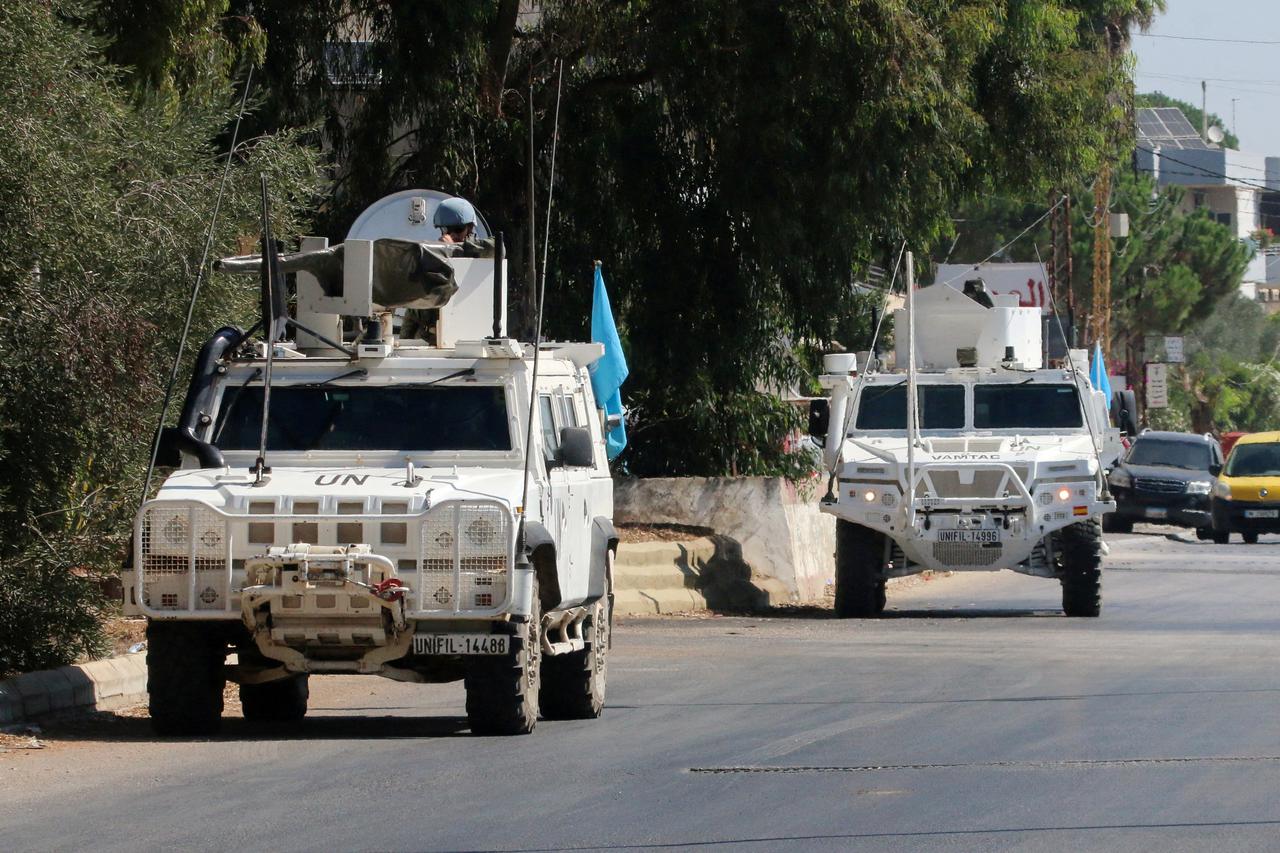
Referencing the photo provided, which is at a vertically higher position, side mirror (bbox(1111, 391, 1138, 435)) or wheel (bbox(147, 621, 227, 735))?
side mirror (bbox(1111, 391, 1138, 435))

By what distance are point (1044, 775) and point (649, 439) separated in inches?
617

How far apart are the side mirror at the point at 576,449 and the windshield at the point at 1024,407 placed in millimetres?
10429

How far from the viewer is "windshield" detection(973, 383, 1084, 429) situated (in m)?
20.6

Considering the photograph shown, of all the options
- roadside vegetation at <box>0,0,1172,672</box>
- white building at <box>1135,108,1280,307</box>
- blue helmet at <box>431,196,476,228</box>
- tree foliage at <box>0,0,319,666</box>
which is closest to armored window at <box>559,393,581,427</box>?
Answer: blue helmet at <box>431,196,476,228</box>

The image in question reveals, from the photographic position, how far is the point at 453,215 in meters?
13.4

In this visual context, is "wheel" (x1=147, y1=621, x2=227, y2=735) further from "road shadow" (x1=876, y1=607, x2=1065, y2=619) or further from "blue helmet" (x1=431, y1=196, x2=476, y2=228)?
"road shadow" (x1=876, y1=607, x2=1065, y2=619)

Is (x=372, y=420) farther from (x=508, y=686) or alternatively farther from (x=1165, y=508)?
(x=1165, y=508)

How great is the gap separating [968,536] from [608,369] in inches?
146

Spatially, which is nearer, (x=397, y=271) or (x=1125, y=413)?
(x=397, y=271)

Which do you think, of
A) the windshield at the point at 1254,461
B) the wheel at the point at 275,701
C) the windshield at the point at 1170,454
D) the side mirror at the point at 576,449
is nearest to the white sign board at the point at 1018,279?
the windshield at the point at 1170,454

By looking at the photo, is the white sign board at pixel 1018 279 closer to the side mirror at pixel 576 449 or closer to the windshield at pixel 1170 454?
the windshield at pixel 1170 454

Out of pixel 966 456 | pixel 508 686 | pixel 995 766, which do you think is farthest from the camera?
pixel 966 456

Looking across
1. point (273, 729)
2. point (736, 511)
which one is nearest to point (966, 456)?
point (736, 511)

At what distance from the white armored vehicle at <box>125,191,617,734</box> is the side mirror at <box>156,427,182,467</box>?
1 cm
